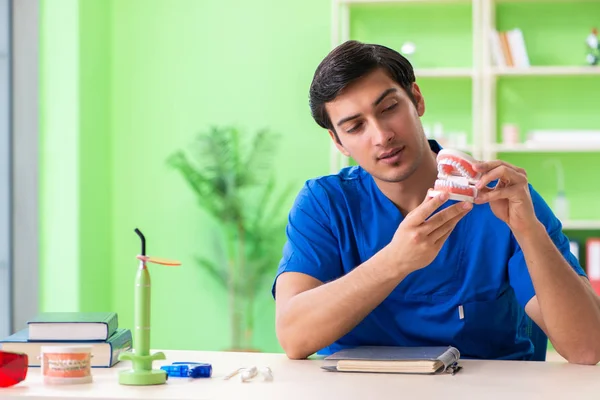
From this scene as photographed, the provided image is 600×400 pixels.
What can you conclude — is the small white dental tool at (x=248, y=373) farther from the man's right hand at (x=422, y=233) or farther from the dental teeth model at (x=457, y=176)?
the dental teeth model at (x=457, y=176)

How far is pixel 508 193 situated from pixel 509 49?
2702mm

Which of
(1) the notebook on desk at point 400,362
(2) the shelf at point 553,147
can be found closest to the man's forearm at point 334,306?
(1) the notebook on desk at point 400,362

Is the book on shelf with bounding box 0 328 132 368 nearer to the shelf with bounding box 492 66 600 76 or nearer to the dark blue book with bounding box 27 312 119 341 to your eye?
the dark blue book with bounding box 27 312 119 341

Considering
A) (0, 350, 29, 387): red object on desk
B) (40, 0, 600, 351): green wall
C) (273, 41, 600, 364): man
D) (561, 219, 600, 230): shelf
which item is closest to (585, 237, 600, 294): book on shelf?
(561, 219, 600, 230): shelf

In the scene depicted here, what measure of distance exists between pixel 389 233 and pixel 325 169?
258 centimetres

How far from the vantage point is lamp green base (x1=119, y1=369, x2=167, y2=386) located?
147 cm

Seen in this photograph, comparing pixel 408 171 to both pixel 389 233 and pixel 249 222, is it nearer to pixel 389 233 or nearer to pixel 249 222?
pixel 389 233

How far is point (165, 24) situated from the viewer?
4656 mm

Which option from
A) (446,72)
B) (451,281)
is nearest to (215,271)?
(446,72)

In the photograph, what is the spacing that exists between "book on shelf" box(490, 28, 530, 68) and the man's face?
2.38 metres

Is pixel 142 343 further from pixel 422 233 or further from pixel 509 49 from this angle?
pixel 509 49

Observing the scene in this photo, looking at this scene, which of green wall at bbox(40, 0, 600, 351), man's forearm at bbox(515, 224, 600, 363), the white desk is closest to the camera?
the white desk

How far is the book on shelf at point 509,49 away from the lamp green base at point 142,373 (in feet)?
10.1

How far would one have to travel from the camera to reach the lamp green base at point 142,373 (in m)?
1.47
